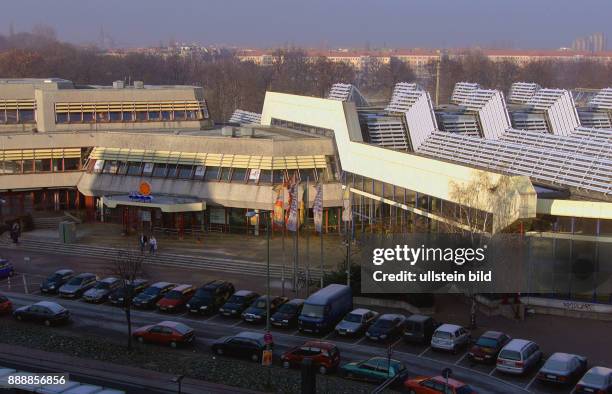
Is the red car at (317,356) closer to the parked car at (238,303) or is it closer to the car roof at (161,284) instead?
the parked car at (238,303)

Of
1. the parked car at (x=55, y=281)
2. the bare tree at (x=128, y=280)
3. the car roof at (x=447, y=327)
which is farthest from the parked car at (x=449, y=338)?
the parked car at (x=55, y=281)

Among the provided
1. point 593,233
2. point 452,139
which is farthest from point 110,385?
point 452,139

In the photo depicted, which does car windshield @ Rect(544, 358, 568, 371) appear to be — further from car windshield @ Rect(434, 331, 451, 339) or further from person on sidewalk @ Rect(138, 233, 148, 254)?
person on sidewalk @ Rect(138, 233, 148, 254)

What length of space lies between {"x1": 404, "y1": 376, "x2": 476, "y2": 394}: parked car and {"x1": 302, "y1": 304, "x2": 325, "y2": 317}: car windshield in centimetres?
643

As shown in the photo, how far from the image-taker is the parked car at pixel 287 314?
30.1 m

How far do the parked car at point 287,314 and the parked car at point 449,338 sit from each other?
5.51m

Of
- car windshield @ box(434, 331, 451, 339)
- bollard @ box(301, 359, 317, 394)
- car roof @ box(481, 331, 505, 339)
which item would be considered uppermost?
bollard @ box(301, 359, 317, 394)

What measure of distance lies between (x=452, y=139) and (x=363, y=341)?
17.8 m

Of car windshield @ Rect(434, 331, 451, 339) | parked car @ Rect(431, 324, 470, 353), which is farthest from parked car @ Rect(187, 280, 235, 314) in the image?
car windshield @ Rect(434, 331, 451, 339)

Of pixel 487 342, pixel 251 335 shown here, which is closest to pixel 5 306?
pixel 251 335

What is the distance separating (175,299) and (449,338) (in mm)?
11601

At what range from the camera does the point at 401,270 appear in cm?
3322

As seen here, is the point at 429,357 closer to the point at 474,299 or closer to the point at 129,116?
the point at 474,299

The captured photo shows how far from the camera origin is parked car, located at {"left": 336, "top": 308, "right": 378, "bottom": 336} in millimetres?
29078
